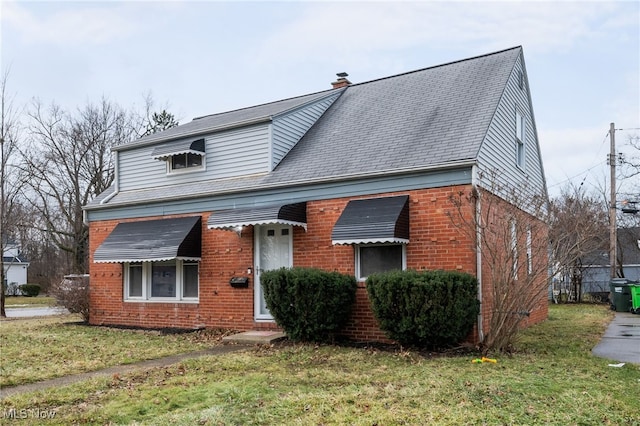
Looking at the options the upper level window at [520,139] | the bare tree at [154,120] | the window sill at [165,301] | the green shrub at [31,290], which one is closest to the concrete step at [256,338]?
the window sill at [165,301]

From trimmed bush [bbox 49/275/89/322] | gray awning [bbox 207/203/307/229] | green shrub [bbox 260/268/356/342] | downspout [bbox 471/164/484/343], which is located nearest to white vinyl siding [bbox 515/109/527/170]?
downspout [bbox 471/164/484/343]

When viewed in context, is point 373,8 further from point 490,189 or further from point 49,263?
point 49,263

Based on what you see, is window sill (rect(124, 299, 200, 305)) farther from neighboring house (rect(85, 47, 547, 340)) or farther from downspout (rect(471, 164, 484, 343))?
downspout (rect(471, 164, 484, 343))

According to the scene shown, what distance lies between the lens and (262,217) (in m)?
11.0

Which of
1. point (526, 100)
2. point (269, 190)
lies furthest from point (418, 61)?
point (269, 190)

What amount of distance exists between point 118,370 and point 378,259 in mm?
5072

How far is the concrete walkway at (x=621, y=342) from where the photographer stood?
28.6 ft

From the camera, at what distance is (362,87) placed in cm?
1591

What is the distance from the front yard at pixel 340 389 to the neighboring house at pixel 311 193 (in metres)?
2.07

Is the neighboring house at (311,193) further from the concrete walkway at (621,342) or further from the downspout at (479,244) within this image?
the concrete walkway at (621,342)

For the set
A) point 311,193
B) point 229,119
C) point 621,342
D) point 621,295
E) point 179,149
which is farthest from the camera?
point 621,295

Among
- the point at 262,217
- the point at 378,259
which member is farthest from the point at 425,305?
the point at 262,217

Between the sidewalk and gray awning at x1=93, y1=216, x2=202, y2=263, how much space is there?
2.99 metres

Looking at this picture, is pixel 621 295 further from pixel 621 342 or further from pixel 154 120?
pixel 154 120
